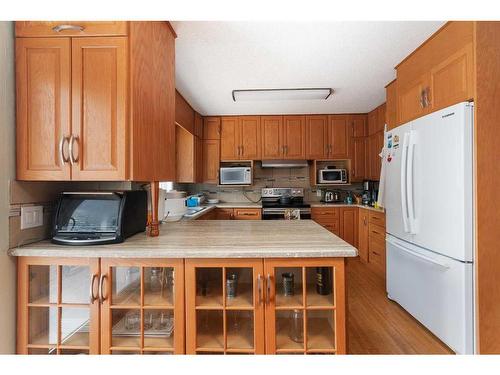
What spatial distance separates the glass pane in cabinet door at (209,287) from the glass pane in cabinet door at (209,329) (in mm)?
54

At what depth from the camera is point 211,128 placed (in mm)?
4367

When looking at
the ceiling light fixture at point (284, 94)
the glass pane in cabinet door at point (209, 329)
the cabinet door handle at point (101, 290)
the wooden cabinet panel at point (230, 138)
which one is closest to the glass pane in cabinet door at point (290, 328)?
the glass pane in cabinet door at point (209, 329)

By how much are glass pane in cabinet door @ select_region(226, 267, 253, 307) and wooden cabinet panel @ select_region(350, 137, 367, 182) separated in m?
3.55

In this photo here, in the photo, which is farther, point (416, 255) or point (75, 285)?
point (416, 255)

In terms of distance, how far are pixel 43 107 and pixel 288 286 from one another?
156cm

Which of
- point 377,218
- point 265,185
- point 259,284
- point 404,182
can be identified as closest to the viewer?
point 259,284

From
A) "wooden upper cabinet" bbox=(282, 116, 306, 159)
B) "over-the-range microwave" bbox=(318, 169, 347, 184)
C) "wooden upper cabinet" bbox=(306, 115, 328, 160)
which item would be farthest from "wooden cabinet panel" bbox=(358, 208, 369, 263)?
"wooden upper cabinet" bbox=(282, 116, 306, 159)

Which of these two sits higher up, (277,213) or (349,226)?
(277,213)

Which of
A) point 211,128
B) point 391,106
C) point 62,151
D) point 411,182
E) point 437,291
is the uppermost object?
point 211,128

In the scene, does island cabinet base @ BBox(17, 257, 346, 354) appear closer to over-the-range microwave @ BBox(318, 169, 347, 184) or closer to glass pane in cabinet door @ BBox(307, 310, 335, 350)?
glass pane in cabinet door @ BBox(307, 310, 335, 350)

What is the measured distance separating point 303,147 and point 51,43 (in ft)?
11.7

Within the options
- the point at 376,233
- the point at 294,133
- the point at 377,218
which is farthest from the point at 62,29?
the point at 376,233

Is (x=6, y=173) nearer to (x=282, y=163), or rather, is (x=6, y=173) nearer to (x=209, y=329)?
(x=209, y=329)

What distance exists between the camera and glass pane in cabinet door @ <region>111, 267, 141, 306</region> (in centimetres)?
125
